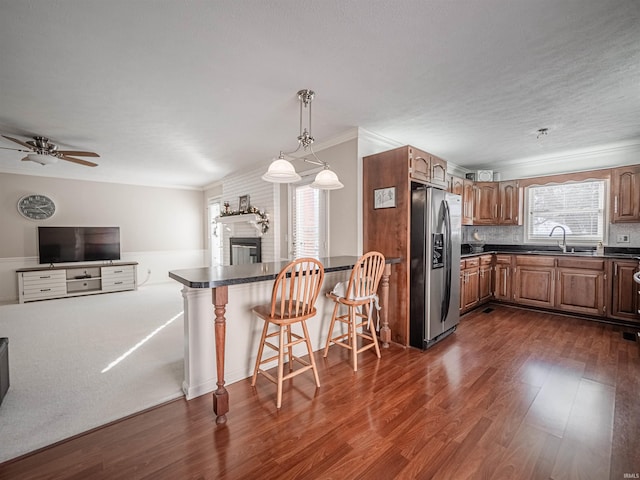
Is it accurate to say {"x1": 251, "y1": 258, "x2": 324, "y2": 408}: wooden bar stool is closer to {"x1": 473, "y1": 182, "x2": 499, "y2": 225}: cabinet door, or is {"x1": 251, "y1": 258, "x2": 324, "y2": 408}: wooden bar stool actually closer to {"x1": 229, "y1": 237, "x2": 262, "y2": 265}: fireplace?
{"x1": 229, "y1": 237, "x2": 262, "y2": 265}: fireplace

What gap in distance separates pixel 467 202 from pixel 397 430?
4.40 m

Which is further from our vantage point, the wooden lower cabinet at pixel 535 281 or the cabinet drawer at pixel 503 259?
the cabinet drawer at pixel 503 259

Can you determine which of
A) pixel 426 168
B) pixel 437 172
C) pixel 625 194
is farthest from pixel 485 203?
pixel 426 168

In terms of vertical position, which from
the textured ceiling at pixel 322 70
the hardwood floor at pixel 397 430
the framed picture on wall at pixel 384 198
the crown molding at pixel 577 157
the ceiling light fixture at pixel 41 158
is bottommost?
the hardwood floor at pixel 397 430

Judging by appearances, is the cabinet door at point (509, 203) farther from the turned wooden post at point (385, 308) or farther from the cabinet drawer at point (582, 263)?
the turned wooden post at point (385, 308)

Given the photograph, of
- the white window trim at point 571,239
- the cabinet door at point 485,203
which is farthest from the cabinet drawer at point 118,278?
the white window trim at point 571,239

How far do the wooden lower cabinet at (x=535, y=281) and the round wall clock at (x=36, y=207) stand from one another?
9.14 meters

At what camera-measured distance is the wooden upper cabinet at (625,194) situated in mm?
3846

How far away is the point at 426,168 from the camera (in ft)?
10.8

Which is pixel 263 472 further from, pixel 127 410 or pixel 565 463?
pixel 565 463

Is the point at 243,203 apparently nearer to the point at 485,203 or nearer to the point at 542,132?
the point at 485,203

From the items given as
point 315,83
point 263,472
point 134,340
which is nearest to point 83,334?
point 134,340

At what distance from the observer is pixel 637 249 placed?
3.98 m

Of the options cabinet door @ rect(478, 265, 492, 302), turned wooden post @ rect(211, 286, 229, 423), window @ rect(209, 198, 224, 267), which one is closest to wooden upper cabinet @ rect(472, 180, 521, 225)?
cabinet door @ rect(478, 265, 492, 302)
